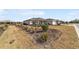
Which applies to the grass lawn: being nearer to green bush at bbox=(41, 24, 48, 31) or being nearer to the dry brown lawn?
the dry brown lawn

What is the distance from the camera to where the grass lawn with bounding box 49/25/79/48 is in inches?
77.6

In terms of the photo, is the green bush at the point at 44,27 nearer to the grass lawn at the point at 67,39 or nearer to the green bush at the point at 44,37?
the green bush at the point at 44,37

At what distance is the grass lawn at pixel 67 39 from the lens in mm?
1972

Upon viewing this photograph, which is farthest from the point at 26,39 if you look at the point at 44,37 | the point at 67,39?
the point at 67,39

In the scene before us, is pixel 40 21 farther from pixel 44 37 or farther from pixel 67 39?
pixel 67 39

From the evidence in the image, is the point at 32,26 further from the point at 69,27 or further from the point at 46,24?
the point at 69,27

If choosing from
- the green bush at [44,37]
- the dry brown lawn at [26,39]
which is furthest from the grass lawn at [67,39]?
the green bush at [44,37]

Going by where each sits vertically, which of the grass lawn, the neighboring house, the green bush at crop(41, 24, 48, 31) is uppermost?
the neighboring house

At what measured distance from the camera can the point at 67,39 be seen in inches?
77.7

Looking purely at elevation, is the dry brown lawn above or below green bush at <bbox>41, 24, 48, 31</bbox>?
below

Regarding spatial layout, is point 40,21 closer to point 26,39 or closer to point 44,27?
point 44,27

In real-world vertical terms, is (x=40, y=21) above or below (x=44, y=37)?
above

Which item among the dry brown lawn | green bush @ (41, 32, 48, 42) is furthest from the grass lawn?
green bush @ (41, 32, 48, 42)
